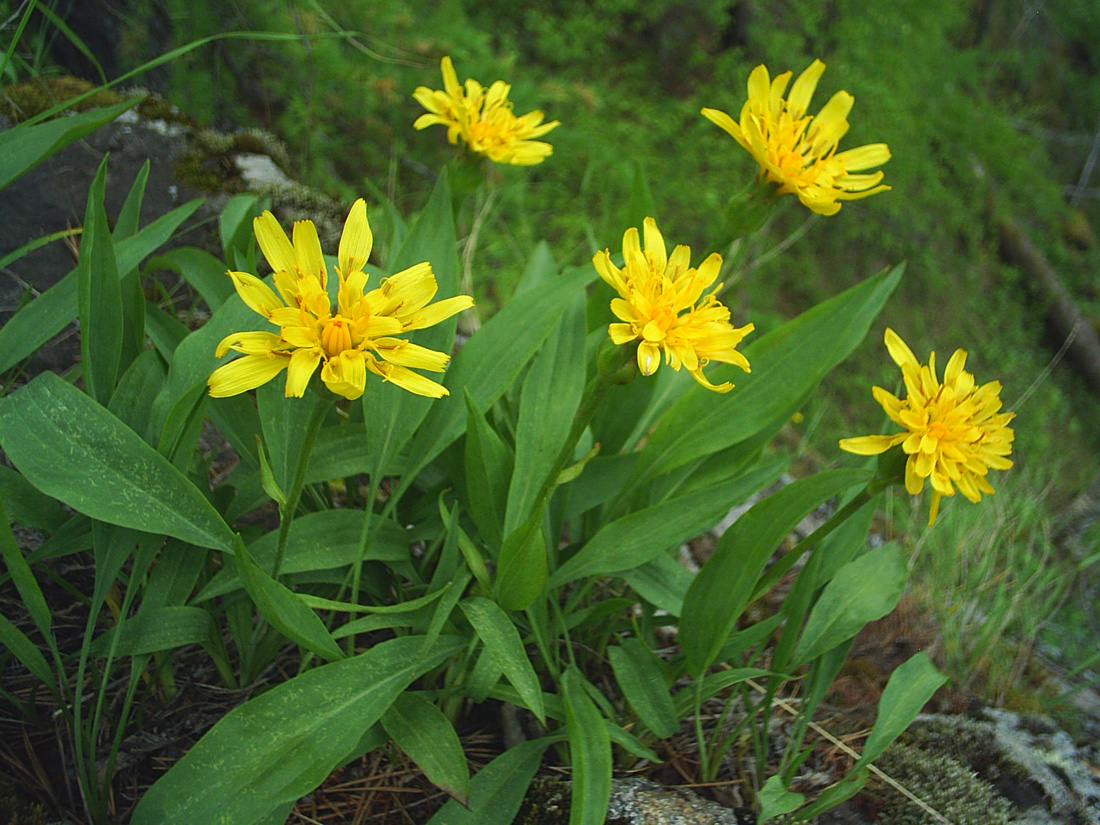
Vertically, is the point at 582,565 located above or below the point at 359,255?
below

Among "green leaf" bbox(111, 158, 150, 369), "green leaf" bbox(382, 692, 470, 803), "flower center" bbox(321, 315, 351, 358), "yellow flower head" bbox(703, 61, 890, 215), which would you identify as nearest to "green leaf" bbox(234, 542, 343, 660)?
"green leaf" bbox(382, 692, 470, 803)

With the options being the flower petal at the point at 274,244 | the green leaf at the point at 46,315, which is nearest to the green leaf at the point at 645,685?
the flower petal at the point at 274,244

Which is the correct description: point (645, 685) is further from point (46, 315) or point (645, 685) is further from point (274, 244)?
point (46, 315)

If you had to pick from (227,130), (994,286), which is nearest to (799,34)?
(994,286)

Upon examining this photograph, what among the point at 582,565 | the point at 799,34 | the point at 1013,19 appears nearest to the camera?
the point at 582,565

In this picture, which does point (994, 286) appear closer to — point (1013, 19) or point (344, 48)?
point (1013, 19)

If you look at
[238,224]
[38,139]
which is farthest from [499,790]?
[38,139]

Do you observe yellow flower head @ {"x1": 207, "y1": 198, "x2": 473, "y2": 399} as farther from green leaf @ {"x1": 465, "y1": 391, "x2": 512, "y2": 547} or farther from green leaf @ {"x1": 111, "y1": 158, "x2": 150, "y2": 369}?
green leaf @ {"x1": 111, "y1": 158, "x2": 150, "y2": 369}
